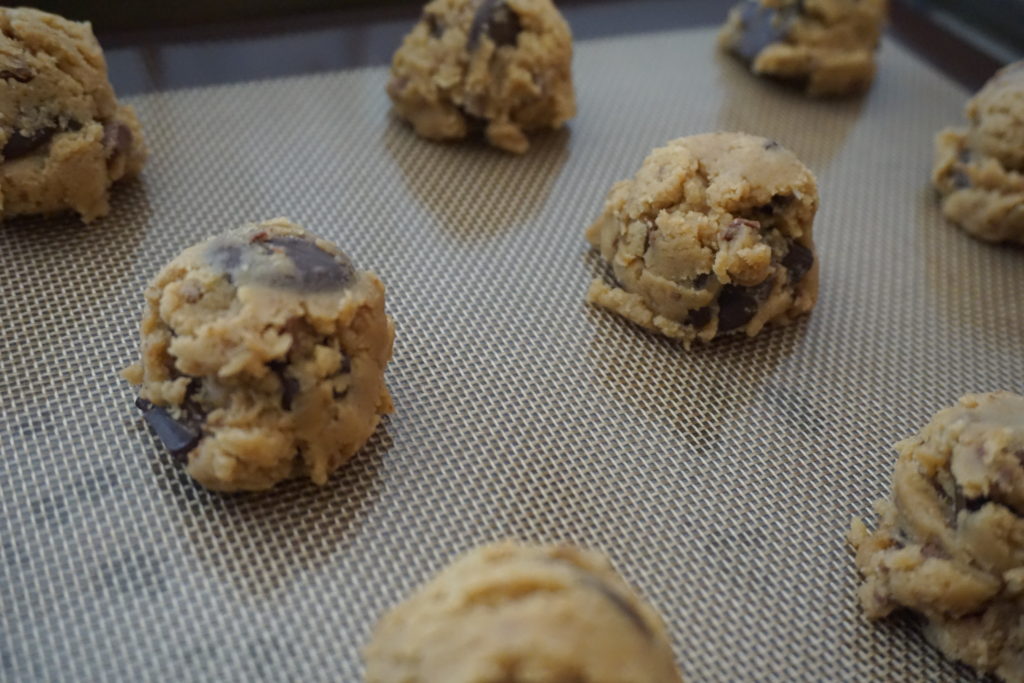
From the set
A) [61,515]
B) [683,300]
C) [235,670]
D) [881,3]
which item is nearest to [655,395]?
[683,300]

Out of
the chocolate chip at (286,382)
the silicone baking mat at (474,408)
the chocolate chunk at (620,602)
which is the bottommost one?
the silicone baking mat at (474,408)

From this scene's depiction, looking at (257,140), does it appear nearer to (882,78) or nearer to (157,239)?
(157,239)

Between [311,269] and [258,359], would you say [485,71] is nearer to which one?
[311,269]

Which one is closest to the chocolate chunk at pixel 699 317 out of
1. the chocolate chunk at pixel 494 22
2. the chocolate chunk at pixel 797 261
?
the chocolate chunk at pixel 797 261

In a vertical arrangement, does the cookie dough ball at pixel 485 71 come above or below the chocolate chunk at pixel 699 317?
above

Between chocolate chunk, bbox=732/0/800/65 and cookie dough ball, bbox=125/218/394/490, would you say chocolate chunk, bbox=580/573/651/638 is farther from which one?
chocolate chunk, bbox=732/0/800/65

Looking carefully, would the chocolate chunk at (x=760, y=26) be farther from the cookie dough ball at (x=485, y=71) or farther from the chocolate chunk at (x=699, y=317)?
the chocolate chunk at (x=699, y=317)

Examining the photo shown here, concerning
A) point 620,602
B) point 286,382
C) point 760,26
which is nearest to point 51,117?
point 286,382
